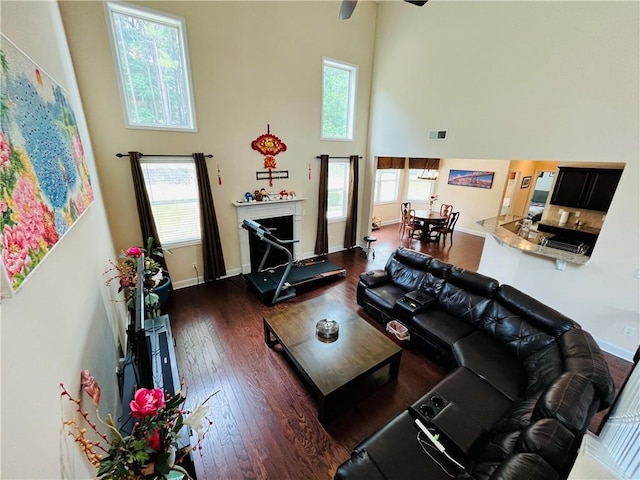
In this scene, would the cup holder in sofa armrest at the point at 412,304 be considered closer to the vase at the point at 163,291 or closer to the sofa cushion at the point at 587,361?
the sofa cushion at the point at 587,361

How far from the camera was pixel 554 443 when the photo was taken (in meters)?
1.37

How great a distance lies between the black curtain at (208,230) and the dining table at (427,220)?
5419 mm

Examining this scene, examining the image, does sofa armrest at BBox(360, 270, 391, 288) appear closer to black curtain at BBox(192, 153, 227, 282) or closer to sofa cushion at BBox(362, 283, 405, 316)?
sofa cushion at BBox(362, 283, 405, 316)

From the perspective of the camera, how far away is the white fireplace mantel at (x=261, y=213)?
5.17 metres

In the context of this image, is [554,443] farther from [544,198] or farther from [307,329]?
[544,198]

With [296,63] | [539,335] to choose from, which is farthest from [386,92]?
[539,335]

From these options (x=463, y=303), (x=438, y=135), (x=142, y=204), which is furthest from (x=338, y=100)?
(x=463, y=303)

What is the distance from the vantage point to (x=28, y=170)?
1.23 metres

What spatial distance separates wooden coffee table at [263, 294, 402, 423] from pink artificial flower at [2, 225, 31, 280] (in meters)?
2.22

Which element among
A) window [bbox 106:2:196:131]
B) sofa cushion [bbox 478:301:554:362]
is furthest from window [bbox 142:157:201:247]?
sofa cushion [bbox 478:301:554:362]

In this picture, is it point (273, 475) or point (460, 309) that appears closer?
point (273, 475)

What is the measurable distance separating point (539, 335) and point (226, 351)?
358cm

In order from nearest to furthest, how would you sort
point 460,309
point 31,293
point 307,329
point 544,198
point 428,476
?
point 31,293 < point 428,476 < point 307,329 < point 460,309 < point 544,198

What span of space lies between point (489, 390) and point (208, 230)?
15.1 feet
